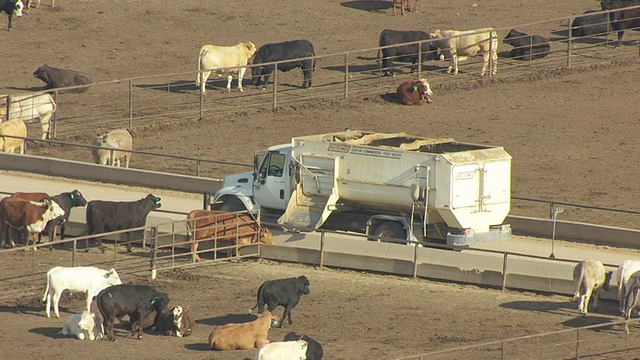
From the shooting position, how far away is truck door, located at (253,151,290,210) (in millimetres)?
29406

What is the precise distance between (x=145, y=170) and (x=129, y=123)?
4.04 metres

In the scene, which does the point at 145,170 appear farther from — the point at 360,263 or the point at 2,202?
the point at 360,263

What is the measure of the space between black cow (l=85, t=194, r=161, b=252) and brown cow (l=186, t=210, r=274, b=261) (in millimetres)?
896

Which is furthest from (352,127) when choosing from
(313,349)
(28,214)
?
(313,349)

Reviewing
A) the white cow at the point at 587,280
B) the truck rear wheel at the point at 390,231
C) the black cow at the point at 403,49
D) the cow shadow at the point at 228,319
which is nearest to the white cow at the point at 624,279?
the white cow at the point at 587,280

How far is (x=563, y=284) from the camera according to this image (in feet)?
86.1

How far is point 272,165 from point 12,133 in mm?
9650

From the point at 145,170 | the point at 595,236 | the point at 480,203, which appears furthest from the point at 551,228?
the point at 145,170

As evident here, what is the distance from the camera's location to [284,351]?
21.1 meters

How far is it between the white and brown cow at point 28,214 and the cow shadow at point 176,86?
1338 centimetres

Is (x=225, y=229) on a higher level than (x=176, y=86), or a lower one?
lower

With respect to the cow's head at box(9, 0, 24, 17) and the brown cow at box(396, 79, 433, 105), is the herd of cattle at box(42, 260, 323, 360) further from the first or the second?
the cow's head at box(9, 0, 24, 17)

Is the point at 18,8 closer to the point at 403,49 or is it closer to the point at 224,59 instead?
the point at 224,59

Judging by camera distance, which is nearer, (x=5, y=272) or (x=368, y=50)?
(x=5, y=272)
